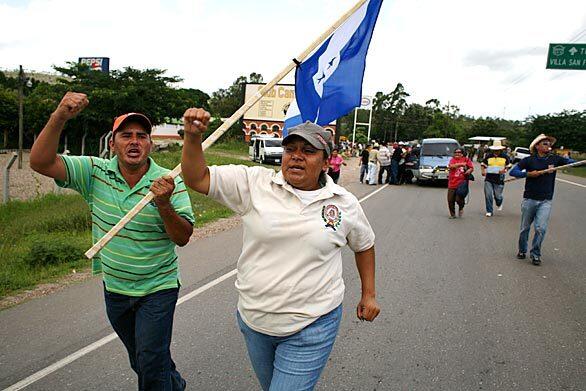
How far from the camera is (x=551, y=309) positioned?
17.1ft

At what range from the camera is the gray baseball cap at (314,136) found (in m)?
2.31

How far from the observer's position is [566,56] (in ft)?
65.9

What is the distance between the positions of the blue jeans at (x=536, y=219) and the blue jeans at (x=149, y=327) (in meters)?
6.06

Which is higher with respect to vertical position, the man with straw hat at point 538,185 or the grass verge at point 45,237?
the man with straw hat at point 538,185

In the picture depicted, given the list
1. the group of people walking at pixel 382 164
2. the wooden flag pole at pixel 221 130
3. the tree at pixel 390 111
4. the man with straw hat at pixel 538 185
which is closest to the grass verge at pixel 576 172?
→ the group of people walking at pixel 382 164

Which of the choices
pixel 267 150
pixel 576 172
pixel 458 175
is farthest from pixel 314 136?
pixel 576 172

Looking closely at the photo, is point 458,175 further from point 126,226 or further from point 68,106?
point 68,106

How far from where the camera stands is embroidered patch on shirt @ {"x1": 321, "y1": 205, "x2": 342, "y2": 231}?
91.3 inches

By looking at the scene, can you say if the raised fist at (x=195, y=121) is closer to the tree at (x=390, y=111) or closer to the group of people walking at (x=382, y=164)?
the group of people walking at (x=382, y=164)

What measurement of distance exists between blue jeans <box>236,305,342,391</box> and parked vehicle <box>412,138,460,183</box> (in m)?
17.5

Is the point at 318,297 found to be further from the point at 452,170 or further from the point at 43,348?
the point at 452,170

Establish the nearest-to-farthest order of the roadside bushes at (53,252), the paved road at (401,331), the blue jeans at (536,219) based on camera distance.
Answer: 1. the paved road at (401,331)
2. the roadside bushes at (53,252)
3. the blue jeans at (536,219)

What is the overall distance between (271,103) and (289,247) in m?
47.2

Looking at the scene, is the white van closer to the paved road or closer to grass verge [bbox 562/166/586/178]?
grass verge [bbox 562/166/586/178]
